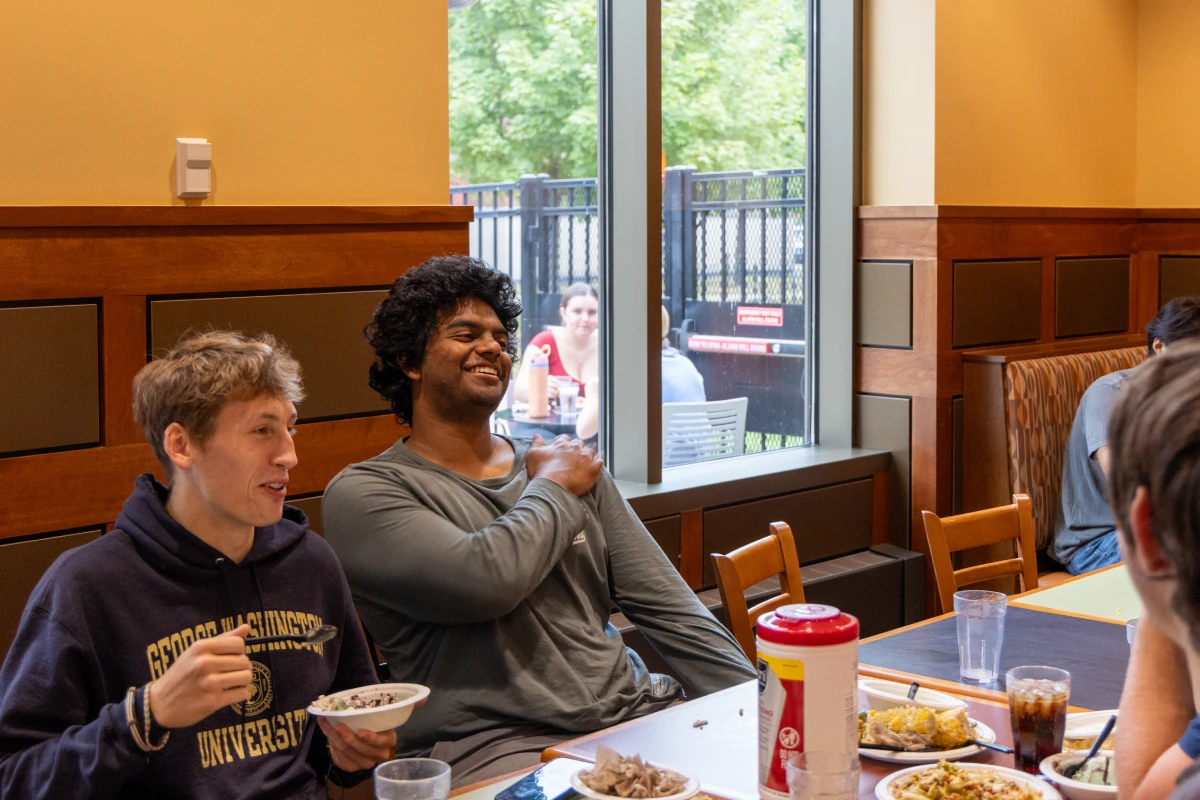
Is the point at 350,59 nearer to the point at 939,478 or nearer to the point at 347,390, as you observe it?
the point at 347,390

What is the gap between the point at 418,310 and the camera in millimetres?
2477

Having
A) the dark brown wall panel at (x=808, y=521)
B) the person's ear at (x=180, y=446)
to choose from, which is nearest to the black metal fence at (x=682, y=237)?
the dark brown wall panel at (x=808, y=521)

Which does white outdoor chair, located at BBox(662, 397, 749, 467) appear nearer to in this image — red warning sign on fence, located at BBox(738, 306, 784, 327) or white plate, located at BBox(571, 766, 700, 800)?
red warning sign on fence, located at BBox(738, 306, 784, 327)

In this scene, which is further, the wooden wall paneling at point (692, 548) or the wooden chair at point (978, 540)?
the wooden wall paneling at point (692, 548)

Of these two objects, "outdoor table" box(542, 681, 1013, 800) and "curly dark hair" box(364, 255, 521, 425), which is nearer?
"outdoor table" box(542, 681, 1013, 800)

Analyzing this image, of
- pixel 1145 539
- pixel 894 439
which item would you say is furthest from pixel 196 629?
pixel 894 439

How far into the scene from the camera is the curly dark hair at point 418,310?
2.47m

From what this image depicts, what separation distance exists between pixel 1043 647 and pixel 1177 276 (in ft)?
12.7

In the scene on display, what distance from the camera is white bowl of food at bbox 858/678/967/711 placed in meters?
1.82

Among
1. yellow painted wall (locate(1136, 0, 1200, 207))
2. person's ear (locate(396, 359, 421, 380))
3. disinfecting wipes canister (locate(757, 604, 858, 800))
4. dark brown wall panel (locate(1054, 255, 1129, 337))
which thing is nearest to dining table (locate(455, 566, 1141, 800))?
disinfecting wipes canister (locate(757, 604, 858, 800))

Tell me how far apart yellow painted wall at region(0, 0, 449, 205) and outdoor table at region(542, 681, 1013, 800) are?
65.7 inches

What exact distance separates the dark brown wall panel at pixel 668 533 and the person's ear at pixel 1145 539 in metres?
2.94

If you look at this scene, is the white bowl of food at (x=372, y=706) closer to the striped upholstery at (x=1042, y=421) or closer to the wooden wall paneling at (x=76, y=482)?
the wooden wall paneling at (x=76, y=482)

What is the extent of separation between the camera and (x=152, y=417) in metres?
1.90
